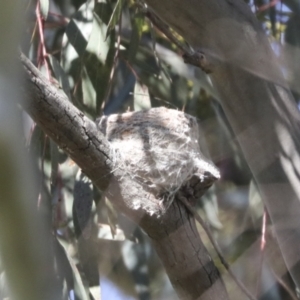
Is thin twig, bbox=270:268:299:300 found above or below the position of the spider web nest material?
below

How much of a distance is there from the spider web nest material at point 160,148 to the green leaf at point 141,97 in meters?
0.42

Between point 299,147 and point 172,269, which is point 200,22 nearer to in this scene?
point 299,147

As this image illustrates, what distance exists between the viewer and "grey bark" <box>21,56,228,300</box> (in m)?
0.97

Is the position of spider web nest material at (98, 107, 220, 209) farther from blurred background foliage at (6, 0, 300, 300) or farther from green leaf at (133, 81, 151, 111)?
green leaf at (133, 81, 151, 111)

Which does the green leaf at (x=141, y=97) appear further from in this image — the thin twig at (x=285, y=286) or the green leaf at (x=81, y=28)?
the thin twig at (x=285, y=286)

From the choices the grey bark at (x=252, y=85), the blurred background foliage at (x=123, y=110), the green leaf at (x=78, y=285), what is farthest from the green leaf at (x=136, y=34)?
the green leaf at (x=78, y=285)

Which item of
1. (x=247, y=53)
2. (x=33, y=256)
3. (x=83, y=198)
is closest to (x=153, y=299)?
(x=83, y=198)

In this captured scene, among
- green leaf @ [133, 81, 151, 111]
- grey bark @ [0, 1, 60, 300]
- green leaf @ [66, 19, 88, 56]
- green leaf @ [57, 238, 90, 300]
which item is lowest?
green leaf @ [57, 238, 90, 300]

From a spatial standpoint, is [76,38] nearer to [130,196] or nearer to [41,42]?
[41,42]

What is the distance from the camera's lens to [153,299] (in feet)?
6.68

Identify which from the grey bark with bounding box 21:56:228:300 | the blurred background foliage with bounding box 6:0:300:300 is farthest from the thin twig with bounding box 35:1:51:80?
the grey bark with bounding box 21:56:228:300

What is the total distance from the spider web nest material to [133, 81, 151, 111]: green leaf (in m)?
0.42

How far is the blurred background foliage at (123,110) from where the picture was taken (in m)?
1.74

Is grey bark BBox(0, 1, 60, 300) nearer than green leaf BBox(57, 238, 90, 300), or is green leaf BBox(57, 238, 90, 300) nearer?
grey bark BBox(0, 1, 60, 300)
